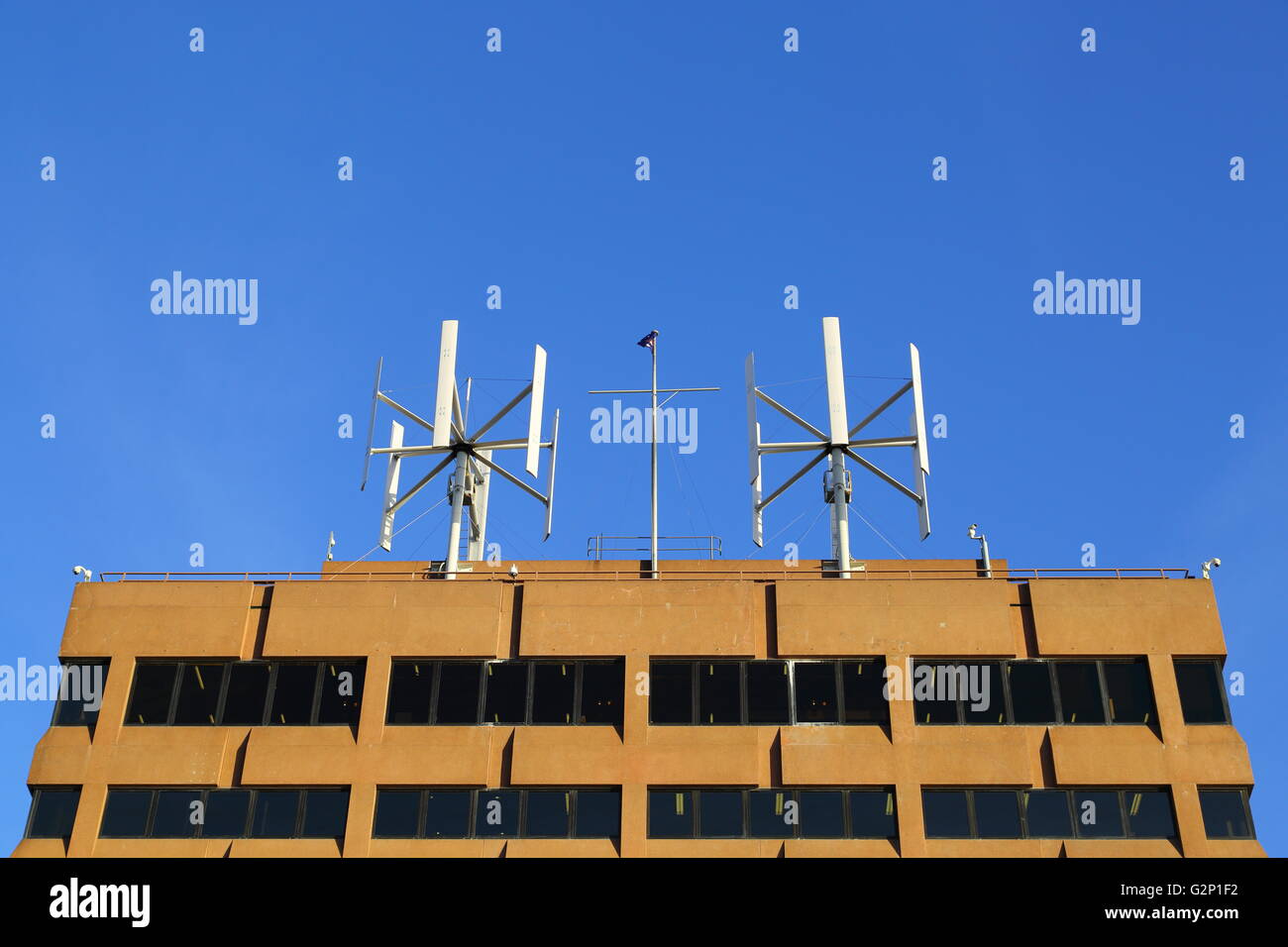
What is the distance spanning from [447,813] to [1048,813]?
17.2 meters

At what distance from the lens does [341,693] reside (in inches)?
1591

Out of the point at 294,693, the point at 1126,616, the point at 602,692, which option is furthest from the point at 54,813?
the point at 1126,616

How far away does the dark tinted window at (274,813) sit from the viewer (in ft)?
127

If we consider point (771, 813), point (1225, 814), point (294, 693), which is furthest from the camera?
point (294, 693)

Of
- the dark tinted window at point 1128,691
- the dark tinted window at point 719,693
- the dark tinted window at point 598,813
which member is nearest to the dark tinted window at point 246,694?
the dark tinted window at point 598,813

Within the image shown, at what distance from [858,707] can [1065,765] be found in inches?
238

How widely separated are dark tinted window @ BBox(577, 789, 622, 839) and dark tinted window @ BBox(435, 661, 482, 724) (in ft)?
13.6

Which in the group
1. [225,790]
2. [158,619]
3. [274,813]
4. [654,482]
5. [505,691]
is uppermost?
[654,482]

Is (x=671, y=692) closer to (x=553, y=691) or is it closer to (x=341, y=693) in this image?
(x=553, y=691)

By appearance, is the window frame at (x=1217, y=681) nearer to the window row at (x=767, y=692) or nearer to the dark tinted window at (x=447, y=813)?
the window row at (x=767, y=692)

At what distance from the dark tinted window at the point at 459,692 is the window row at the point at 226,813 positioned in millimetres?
3693

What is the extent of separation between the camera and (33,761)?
39.6m

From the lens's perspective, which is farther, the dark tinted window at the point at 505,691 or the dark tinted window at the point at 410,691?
the dark tinted window at the point at 410,691
